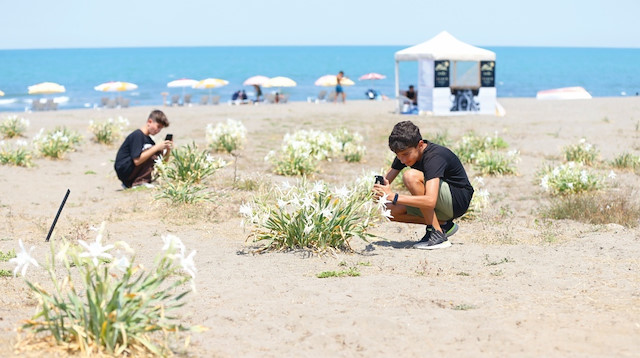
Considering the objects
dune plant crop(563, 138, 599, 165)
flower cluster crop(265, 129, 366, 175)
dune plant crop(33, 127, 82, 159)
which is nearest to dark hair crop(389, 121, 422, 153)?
flower cluster crop(265, 129, 366, 175)

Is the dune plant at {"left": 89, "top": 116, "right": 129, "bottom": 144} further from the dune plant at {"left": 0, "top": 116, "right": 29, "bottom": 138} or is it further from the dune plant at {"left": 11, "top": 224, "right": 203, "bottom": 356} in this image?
the dune plant at {"left": 11, "top": 224, "right": 203, "bottom": 356}

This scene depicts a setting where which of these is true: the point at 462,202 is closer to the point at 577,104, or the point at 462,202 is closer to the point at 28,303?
the point at 28,303

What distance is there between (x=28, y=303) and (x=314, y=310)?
1895 mm

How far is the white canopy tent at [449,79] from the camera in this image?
22.6m

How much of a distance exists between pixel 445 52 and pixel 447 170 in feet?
53.3

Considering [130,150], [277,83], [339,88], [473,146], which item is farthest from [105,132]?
[277,83]

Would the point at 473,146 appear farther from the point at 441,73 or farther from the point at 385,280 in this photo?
the point at 441,73

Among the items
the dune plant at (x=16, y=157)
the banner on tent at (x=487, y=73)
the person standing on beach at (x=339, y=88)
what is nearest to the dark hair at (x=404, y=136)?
the dune plant at (x=16, y=157)

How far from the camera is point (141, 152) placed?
1020cm

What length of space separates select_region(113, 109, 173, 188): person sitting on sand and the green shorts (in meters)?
4.18

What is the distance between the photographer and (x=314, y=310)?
4.90 meters

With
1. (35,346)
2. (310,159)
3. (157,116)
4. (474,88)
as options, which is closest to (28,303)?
(35,346)

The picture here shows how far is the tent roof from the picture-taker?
884 inches

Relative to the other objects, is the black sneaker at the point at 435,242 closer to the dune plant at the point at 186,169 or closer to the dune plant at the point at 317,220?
the dune plant at the point at 317,220
